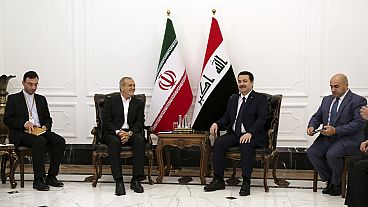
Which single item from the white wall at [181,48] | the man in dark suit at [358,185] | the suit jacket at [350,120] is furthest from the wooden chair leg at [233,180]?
the man in dark suit at [358,185]

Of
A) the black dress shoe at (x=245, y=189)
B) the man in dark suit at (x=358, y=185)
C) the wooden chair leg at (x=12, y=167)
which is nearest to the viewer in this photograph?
the man in dark suit at (x=358, y=185)

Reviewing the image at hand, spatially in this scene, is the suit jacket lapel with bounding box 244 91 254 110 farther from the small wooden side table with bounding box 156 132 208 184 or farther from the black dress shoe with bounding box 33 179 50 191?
the black dress shoe with bounding box 33 179 50 191

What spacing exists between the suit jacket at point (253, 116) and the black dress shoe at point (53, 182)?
204 centimetres

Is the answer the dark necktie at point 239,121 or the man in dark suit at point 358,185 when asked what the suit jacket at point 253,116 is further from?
the man in dark suit at point 358,185

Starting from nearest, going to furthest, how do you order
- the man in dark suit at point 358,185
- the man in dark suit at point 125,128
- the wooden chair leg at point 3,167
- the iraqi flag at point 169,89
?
the man in dark suit at point 358,185
the man in dark suit at point 125,128
the wooden chair leg at point 3,167
the iraqi flag at point 169,89

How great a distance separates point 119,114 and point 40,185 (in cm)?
125

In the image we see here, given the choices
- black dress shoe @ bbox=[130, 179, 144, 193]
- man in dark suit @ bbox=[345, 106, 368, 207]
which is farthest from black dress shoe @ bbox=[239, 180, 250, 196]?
man in dark suit @ bbox=[345, 106, 368, 207]

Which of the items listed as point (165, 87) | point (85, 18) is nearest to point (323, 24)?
point (165, 87)

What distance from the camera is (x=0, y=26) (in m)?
7.54

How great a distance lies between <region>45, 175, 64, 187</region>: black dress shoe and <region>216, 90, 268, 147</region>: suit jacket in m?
2.04

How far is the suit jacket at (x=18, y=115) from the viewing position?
606 cm

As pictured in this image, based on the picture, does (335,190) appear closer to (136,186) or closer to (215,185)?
(215,185)

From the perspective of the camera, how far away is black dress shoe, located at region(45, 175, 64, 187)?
19.8 feet

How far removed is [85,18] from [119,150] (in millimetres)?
2388
